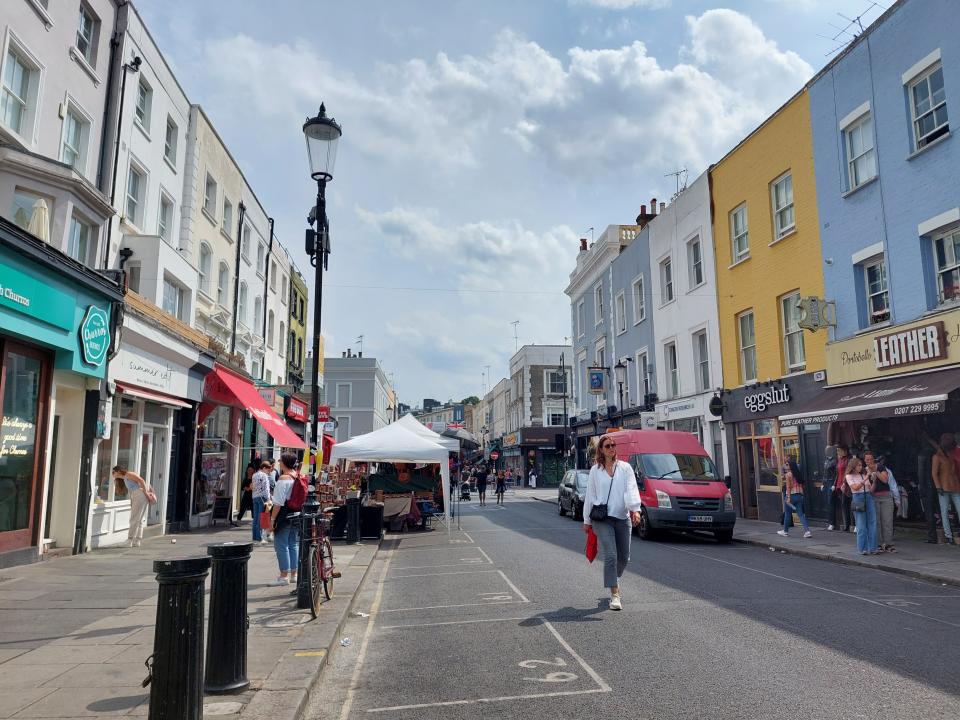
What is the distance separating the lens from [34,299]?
10.2 meters

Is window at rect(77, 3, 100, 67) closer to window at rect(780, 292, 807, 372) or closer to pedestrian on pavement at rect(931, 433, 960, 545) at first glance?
window at rect(780, 292, 807, 372)

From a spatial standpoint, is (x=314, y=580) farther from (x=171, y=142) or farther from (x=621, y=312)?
(x=621, y=312)

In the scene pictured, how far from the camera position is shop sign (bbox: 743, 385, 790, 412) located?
18609mm

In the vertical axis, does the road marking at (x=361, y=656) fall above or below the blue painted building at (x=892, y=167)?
below

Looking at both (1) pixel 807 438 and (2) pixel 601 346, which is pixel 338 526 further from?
(2) pixel 601 346

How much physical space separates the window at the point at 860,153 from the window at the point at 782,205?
227 centimetres

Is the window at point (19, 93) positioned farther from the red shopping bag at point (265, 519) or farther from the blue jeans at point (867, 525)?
the blue jeans at point (867, 525)

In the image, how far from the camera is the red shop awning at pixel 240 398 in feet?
60.7

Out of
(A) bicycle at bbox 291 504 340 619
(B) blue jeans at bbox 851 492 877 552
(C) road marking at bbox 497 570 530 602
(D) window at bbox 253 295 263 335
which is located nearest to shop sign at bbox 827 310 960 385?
(B) blue jeans at bbox 851 492 877 552

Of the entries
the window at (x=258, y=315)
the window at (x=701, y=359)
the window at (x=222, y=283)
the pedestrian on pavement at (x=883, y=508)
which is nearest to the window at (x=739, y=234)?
the window at (x=701, y=359)

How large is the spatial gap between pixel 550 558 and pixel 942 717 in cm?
820

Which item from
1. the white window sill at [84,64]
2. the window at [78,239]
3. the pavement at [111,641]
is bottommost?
the pavement at [111,641]

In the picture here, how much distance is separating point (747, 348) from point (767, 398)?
2261 mm

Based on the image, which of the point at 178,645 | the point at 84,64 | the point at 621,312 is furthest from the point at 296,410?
the point at 178,645
